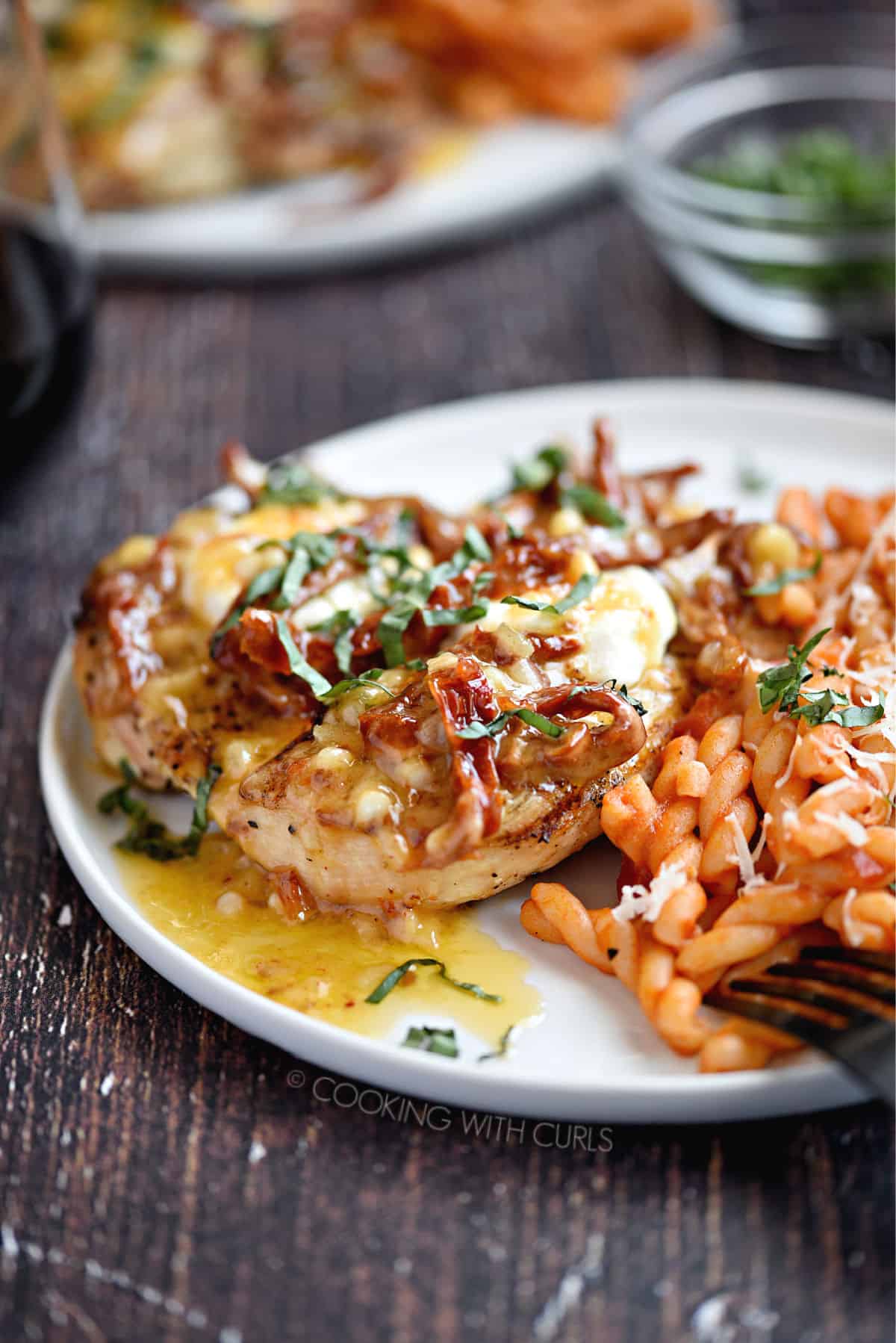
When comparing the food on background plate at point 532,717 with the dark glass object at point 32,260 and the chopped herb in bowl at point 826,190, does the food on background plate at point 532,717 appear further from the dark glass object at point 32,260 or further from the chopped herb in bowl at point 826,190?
the chopped herb in bowl at point 826,190

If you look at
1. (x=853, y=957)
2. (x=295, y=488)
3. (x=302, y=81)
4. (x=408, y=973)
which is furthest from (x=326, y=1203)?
(x=302, y=81)

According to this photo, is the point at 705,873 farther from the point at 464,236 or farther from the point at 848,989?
the point at 464,236

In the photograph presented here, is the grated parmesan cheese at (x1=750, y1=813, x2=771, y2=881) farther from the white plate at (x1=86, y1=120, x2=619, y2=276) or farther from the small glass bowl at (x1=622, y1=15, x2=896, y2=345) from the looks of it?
the white plate at (x1=86, y1=120, x2=619, y2=276)

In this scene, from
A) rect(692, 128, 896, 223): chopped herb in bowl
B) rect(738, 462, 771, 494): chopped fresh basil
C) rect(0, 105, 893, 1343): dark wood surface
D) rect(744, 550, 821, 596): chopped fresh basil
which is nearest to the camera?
rect(0, 105, 893, 1343): dark wood surface

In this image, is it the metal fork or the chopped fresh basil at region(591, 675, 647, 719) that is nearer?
the metal fork

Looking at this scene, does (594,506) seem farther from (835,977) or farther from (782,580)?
(835,977)

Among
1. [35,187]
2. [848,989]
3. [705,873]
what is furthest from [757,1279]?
[35,187]

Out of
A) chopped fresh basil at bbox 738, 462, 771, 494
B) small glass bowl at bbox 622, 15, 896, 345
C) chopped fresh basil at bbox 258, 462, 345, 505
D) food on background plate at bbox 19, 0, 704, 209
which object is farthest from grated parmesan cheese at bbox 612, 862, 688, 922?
food on background plate at bbox 19, 0, 704, 209
